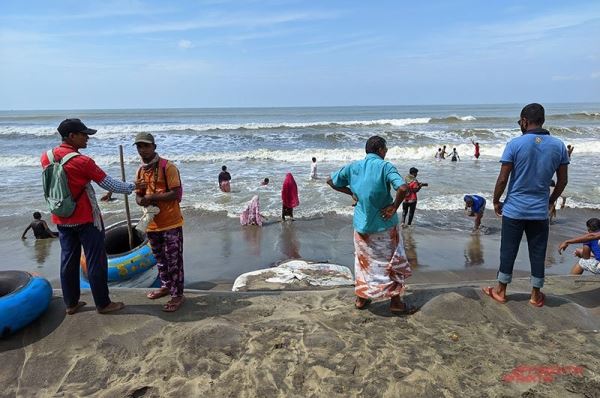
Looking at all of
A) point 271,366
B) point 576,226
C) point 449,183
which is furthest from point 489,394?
point 449,183

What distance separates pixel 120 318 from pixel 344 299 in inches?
92.2

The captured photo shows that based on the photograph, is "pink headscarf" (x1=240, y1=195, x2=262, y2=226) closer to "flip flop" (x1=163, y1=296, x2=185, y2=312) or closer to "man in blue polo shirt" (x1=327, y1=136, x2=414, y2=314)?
"flip flop" (x1=163, y1=296, x2=185, y2=312)

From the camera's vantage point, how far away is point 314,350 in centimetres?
343

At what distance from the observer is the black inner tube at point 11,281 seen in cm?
403

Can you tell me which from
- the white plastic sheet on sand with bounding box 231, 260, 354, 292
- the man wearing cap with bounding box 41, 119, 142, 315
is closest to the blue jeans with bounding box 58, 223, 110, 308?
the man wearing cap with bounding box 41, 119, 142, 315

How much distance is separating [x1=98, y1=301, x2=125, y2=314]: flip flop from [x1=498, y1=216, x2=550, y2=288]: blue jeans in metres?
3.86

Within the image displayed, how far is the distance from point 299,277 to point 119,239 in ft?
10.1

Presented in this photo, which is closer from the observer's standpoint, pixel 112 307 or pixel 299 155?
pixel 112 307

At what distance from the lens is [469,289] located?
4.45 m

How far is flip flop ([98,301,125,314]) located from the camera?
13.2 feet

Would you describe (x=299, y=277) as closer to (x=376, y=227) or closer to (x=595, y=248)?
(x=376, y=227)

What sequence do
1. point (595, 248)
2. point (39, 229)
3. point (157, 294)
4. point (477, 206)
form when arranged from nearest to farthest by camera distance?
1. point (157, 294)
2. point (595, 248)
3. point (39, 229)
4. point (477, 206)

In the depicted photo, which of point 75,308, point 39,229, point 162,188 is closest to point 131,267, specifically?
point 75,308

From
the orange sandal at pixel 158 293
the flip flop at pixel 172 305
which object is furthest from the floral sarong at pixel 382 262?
the orange sandal at pixel 158 293
